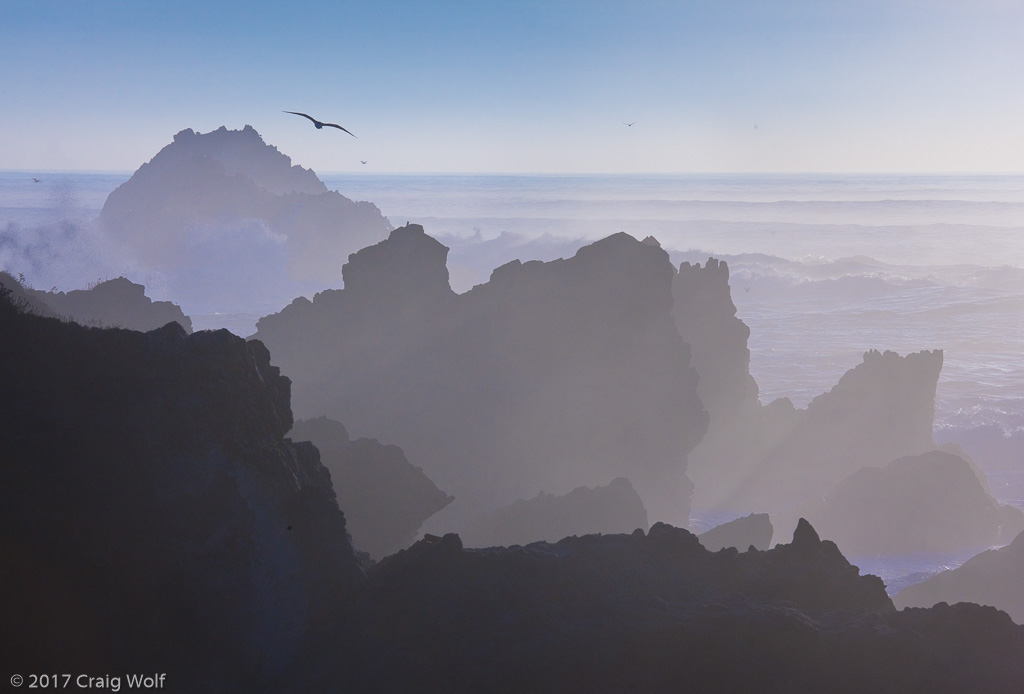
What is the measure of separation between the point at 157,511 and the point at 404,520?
42.2 ft

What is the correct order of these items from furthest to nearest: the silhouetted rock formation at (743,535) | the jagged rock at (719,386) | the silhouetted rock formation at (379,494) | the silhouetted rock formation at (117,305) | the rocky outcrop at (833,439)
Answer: the rocky outcrop at (833,439), the jagged rock at (719,386), the silhouetted rock formation at (117,305), the silhouetted rock formation at (743,535), the silhouetted rock formation at (379,494)

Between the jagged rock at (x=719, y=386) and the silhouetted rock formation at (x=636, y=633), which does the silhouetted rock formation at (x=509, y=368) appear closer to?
the jagged rock at (x=719, y=386)

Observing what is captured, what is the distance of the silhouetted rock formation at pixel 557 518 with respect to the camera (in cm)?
2998

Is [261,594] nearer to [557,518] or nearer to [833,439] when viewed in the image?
[557,518]

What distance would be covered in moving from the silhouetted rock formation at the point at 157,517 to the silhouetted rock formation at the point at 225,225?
170m

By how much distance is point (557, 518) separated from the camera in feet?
99.4

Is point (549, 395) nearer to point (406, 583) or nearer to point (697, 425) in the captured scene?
point (697, 425)

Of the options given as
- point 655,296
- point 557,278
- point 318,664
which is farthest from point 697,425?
point 318,664

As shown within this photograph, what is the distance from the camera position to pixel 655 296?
41.3 m

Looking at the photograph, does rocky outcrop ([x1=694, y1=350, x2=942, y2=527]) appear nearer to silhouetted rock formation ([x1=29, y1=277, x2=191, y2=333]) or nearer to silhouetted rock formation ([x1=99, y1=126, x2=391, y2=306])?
silhouetted rock formation ([x1=29, y1=277, x2=191, y2=333])

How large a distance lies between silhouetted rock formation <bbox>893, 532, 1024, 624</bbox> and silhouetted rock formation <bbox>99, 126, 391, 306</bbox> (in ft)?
521

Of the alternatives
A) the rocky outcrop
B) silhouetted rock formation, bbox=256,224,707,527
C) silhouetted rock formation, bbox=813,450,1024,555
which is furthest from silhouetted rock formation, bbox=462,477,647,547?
the rocky outcrop

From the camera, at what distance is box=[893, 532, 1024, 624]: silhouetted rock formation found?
32.9m

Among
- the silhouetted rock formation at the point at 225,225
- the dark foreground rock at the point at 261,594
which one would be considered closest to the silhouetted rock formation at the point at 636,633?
the dark foreground rock at the point at 261,594
